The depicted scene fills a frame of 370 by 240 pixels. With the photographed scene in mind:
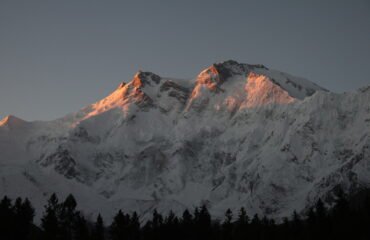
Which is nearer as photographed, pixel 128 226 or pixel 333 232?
pixel 333 232

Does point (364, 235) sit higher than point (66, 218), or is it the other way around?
point (66, 218)

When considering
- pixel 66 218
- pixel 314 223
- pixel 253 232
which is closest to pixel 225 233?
pixel 253 232

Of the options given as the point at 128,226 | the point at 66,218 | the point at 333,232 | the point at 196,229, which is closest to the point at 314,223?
the point at 333,232

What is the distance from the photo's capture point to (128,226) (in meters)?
190

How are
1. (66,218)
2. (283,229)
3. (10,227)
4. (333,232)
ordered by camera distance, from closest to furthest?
(10,227) < (333,232) < (66,218) < (283,229)

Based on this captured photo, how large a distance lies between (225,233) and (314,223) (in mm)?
20197

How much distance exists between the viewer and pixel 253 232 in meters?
190

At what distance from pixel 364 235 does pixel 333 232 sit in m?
9.23

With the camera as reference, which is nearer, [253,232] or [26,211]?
[26,211]

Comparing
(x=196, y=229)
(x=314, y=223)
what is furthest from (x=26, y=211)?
(x=314, y=223)

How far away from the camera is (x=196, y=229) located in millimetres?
193000

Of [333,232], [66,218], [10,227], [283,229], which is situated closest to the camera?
[10,227]

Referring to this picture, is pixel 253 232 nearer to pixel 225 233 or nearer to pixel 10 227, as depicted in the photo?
pixel 225 233

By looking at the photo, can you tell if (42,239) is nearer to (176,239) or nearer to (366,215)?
(176,239)
